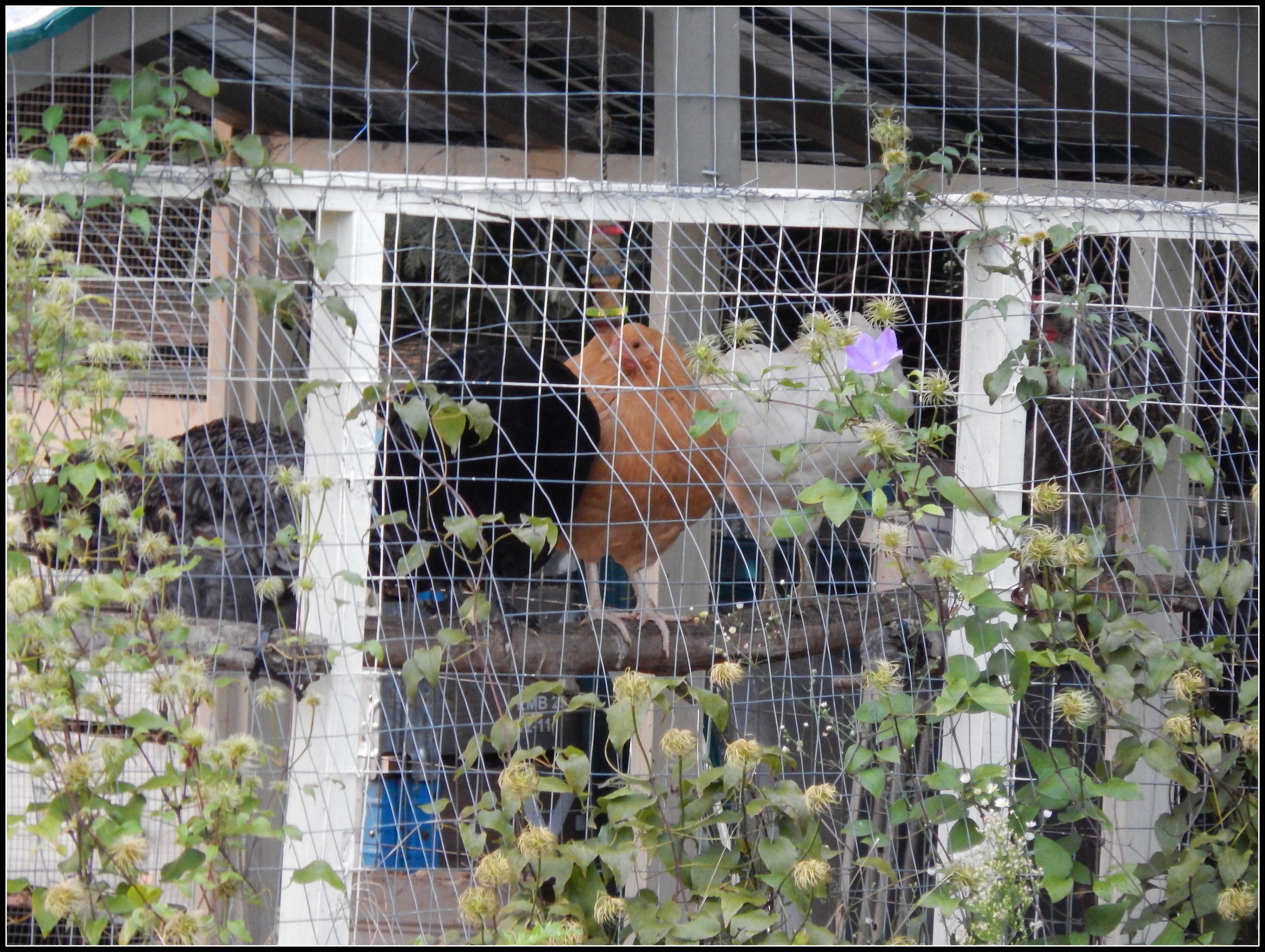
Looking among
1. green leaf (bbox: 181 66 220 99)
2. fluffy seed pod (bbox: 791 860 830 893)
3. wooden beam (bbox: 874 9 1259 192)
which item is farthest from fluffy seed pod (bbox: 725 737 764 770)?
wooden beam (bbox: 874 9 1259 192)

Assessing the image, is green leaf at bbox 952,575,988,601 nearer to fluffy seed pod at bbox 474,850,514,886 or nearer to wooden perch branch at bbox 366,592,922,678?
wooden perch branch at bbox 366,592,922,678

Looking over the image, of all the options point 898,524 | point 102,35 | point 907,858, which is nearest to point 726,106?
point 898,524

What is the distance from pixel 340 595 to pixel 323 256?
0.56 metres

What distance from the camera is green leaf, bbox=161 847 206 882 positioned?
156 centimetres

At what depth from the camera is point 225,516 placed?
1.92m

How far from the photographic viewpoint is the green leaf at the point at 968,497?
64.2 inches

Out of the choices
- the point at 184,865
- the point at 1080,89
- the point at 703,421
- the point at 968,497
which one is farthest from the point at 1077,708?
the point at 1080,89

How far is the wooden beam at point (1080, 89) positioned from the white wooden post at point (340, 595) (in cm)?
132

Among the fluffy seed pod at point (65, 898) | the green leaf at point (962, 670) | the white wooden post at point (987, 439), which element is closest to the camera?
the fluffy seed pod at point (65, 898)

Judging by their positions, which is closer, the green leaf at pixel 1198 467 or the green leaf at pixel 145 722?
the green leaf at pixel 145 722

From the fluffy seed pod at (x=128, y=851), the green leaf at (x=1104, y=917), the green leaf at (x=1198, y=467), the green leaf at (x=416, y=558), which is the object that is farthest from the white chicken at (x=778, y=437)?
the fluffy seed pod at (x=128, y=851)

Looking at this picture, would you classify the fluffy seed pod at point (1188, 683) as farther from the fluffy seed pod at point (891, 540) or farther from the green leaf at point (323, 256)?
the green leaf at point (323, 256)

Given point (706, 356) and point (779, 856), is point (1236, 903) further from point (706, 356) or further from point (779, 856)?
point (706, 356)

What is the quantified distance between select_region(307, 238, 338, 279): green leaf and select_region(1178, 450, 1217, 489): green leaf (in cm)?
136
